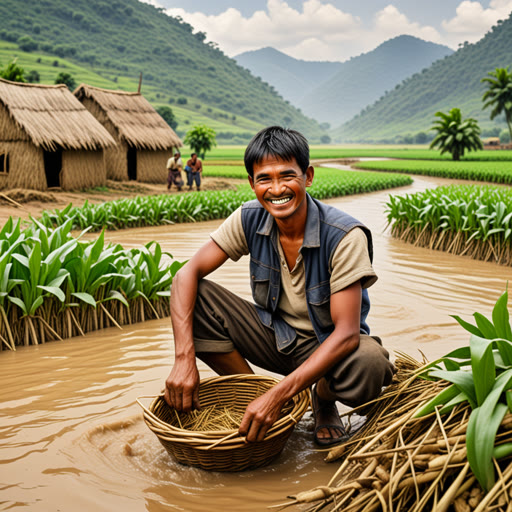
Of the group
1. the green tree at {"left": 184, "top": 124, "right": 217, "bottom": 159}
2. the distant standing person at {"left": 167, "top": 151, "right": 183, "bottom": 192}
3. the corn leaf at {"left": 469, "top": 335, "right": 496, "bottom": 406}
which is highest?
the green tree at {"left": 184, "top": 124, "right": 217, "bottom": 159}

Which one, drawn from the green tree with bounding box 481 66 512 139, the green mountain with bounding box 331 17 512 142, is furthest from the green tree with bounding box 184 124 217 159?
the green mountain with bounding box 331 17 512 142

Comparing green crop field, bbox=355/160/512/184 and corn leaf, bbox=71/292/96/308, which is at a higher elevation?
green crop field, bbox=355/160/512/184

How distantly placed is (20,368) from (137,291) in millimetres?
1092

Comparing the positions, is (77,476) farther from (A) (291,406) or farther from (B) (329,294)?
(B) (329,294)

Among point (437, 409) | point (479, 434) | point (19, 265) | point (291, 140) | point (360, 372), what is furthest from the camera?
point (19, 265)

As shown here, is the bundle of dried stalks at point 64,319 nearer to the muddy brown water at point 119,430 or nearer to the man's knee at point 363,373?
the muddy brown water at point 119,430

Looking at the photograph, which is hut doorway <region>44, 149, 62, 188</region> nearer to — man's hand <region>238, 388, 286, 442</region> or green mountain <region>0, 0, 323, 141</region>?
man's hand <region>238, 388, 286, 442</region>

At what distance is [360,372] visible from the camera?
2184 mm

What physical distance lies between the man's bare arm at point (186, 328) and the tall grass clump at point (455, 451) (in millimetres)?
750

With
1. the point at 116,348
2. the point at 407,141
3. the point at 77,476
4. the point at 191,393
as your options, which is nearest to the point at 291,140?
the point at 191,393

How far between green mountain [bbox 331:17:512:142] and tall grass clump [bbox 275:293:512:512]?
124 m

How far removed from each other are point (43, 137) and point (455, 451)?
14584 millimetres

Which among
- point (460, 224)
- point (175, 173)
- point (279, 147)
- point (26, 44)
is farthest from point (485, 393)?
point (26, 44)

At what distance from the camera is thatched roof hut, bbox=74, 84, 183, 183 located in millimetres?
19125
